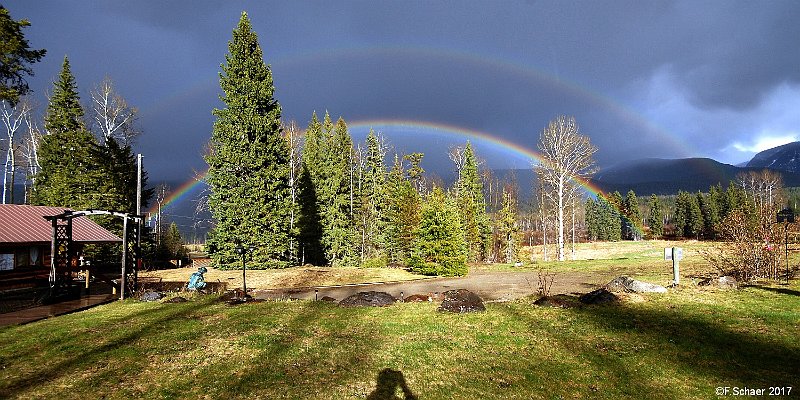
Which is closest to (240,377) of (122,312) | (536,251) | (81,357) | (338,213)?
(81,357)

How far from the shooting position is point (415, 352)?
8.48 meters

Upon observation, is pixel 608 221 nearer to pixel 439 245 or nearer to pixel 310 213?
pixel 310 213

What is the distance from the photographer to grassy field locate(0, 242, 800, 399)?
665cm

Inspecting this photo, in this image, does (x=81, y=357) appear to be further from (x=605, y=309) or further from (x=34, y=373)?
(x=605, y=309)

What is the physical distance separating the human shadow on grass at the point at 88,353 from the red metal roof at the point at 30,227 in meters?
13.9

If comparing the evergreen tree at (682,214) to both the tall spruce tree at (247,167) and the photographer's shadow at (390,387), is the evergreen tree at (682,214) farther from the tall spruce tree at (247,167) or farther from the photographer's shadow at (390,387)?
the photographer's shadow at (390,387)

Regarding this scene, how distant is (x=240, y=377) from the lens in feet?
23.6

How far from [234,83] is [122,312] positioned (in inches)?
890

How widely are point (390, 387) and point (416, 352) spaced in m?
1.83

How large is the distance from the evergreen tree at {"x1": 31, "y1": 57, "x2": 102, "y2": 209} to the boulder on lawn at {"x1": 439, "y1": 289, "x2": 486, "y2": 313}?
35.5 meters

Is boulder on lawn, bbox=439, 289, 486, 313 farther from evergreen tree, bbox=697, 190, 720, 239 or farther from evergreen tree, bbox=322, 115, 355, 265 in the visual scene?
evergreen tree, bbox=697, 190, 720, 239

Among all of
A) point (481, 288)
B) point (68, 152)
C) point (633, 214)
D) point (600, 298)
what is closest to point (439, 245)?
point (481, 288)

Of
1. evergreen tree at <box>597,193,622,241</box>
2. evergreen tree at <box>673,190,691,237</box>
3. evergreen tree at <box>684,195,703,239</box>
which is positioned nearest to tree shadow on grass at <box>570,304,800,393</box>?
evergreen tree at <box>684,195,703,239</box>

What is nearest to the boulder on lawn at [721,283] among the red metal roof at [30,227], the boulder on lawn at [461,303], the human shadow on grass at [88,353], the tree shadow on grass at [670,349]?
the tree shadow on grass at [670,349]
